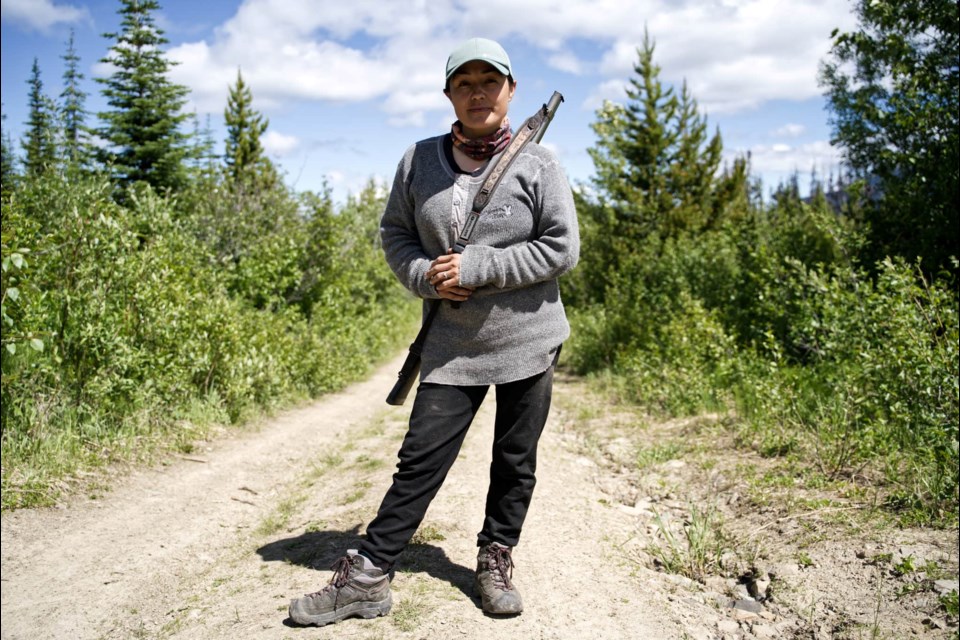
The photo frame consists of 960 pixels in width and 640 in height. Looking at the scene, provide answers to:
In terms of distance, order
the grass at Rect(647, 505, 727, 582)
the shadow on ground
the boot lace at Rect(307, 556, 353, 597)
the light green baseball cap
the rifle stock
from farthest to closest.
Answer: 1. the grass at Rect(647, 505, 727, 582)
2. the shadow on ground
3. the rifle stock
4. the boot lace at Rect(307, 556, 353, 597)
5. the light green baseball cap

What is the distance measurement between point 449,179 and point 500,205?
0.78 ft

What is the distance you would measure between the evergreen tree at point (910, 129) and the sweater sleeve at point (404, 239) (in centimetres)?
620

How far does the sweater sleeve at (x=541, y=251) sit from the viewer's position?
292 cm

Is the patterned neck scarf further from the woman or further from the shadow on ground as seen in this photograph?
the shadow on ground

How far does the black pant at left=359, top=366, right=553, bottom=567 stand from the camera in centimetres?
306

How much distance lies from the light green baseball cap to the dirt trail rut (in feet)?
7.09

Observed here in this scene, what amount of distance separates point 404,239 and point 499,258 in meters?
0.49

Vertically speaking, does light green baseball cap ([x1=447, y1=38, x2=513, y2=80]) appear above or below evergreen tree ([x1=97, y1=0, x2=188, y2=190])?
below

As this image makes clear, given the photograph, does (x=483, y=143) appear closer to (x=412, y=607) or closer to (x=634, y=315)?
(x=412, y=607)

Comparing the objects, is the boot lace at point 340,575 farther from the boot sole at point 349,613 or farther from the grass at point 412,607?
the grass at point 412,607

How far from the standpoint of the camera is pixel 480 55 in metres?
2.87

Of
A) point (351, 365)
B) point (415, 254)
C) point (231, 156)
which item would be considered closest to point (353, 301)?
point (351, 365)

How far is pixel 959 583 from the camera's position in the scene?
347cm

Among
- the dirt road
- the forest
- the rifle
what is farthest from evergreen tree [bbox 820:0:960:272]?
the rifle
